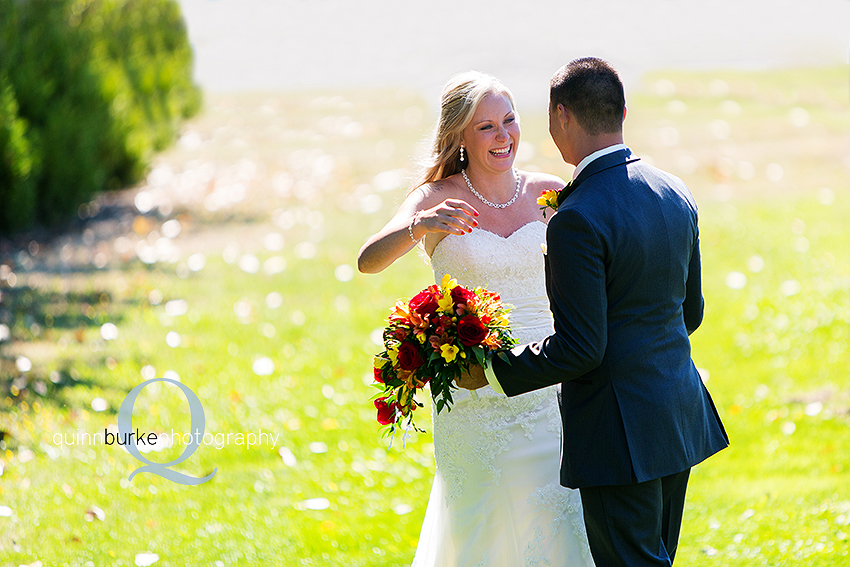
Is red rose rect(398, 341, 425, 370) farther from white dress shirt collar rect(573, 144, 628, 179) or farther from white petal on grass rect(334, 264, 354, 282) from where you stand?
white petal on grass rect(334, 264, 354, 282)

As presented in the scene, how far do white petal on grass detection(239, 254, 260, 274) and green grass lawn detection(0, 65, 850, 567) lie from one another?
0.04 m

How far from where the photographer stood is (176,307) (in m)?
10.2

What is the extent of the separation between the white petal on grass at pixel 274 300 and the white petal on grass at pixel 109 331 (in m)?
1.89

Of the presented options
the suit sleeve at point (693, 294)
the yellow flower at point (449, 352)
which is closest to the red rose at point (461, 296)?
the yellow flower at point (449, 352)

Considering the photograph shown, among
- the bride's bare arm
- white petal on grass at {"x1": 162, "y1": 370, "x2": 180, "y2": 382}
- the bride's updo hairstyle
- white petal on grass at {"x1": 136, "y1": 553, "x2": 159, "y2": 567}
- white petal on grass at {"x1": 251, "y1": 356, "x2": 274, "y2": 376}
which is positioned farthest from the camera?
white petal on grass at {"x1": 251, "y1": 356, "x2": 274, "y2": 376}

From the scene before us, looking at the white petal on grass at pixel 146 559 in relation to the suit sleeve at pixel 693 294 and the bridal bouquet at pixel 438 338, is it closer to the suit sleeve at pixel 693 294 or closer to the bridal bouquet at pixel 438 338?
the bridal bouquet at pixel 438 338

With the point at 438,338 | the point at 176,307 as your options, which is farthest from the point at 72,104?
the point at 438,338

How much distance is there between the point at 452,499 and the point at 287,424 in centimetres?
330

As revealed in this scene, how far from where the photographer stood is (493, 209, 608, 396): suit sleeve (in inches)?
121

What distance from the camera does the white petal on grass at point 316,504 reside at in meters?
6.00

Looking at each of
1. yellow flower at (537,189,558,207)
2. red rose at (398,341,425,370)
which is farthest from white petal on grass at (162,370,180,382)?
yellow flower at (537,189,558,207)

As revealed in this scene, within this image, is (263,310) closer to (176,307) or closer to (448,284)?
(176,307)

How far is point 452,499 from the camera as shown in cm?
437

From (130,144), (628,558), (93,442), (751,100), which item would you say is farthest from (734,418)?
(751,100)
